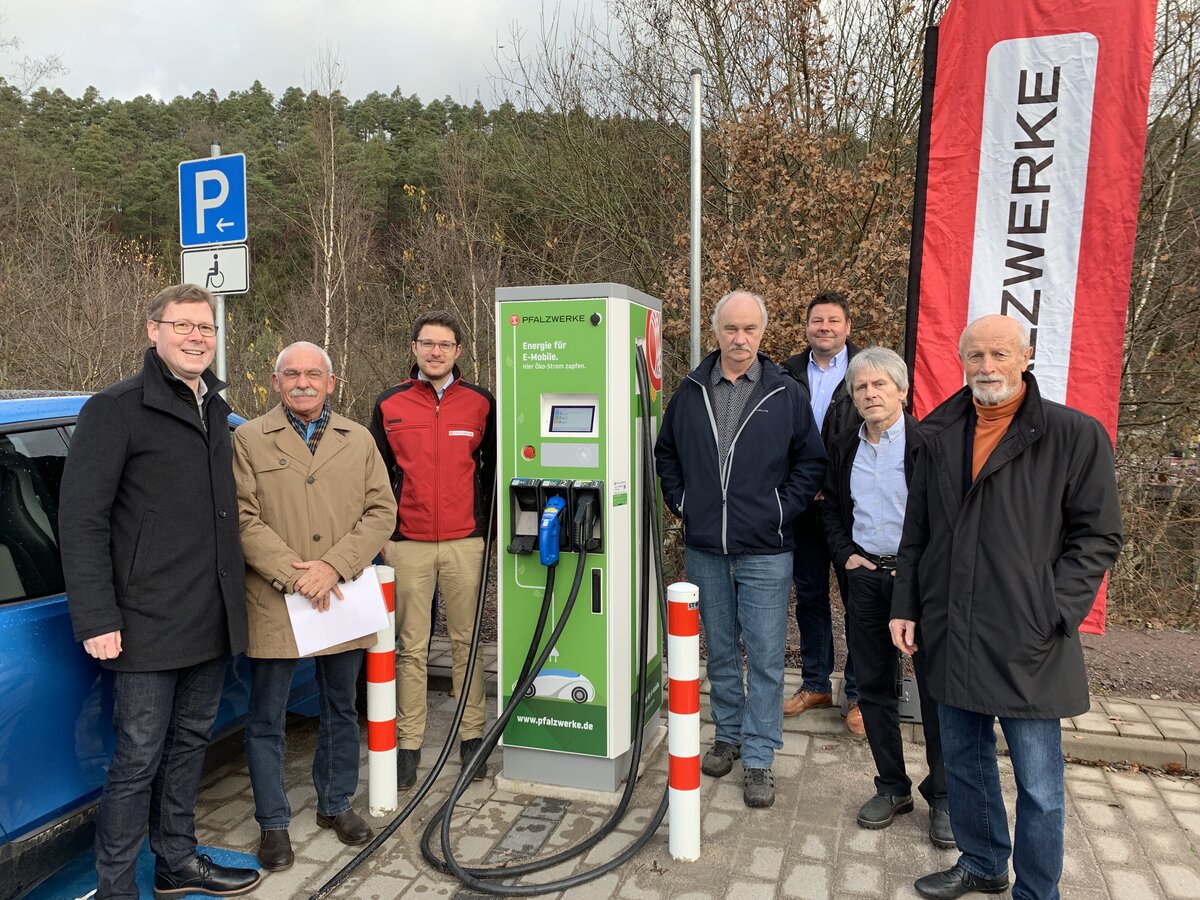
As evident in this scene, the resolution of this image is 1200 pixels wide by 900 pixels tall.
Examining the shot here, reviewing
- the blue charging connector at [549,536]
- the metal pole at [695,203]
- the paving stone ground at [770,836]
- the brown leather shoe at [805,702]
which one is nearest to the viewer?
the paving stone ground at [770,836]

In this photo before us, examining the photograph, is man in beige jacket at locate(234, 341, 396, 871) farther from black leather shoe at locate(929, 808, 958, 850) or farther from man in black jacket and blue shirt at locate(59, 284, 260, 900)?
black leather shoe at locate(929, 808, 958, 850)

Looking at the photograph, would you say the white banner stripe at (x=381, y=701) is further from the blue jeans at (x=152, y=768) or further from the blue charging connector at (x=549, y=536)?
the blue charging connector at (x=549, y=536)

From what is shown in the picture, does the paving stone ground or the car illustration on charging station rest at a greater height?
the car illustration on charging station

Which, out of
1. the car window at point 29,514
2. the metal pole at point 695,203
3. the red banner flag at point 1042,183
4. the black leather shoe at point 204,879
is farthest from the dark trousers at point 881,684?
the car window at point 29,514

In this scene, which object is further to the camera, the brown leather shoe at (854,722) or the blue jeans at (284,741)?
the brown leather shoe at (854,722)

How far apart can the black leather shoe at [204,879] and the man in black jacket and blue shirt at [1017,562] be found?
253 centimetres

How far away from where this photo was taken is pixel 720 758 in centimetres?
387

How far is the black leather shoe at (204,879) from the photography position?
2949 millimetres

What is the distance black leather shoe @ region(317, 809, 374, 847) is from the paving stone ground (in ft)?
0.13

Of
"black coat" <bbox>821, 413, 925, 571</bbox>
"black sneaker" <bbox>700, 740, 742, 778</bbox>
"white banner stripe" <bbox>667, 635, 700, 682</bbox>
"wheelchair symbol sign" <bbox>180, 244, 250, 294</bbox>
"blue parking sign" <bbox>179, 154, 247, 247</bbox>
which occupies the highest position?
"blue parking sign" <bbox>179, 154, 247, 247</bbox>

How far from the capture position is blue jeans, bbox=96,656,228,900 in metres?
2.71

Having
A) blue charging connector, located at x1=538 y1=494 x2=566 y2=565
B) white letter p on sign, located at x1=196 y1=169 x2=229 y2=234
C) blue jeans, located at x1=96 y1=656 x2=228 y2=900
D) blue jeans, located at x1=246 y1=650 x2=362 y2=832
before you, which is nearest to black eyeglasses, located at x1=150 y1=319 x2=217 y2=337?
blue jeans, located at x1=96 y1=656 x2=228 y2=900

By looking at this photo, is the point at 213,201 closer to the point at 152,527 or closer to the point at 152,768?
the point at 152,527

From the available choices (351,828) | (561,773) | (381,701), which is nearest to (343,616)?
(381,701)
